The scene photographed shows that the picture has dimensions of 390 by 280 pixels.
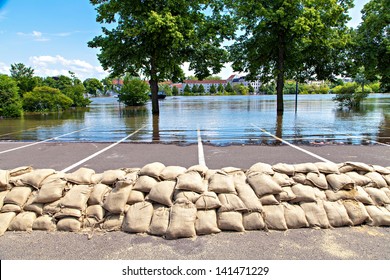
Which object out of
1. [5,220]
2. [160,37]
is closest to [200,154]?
[5,220]

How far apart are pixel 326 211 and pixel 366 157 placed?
13.0 feet

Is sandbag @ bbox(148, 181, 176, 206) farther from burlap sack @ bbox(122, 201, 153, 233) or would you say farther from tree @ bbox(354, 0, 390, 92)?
tree @ bbox(354, 0, 390, 92)

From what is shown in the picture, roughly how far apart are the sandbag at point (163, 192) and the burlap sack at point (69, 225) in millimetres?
923

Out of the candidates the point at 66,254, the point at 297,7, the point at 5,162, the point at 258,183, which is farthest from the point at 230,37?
the point at 66,254

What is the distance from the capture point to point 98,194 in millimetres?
3879

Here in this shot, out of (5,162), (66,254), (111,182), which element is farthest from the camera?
(5,162)

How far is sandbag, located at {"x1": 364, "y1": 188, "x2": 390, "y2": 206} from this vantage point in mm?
3891

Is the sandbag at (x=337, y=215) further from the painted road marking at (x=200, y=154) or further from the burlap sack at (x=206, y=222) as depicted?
the painted road marking at (x=200, y=154)

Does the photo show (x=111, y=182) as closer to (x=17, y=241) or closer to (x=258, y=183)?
(x=17, y=241)

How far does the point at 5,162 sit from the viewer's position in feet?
22.4

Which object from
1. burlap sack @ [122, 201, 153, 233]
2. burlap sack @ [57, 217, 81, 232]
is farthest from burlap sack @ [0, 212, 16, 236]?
burlap sack @ [122, 201, 153, 233]

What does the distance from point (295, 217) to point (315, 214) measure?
270mm

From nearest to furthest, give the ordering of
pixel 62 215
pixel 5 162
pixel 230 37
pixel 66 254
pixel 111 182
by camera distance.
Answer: pixel 66 254 < pixel 62 215 < pixel 111 182 < pixel 5 162 < pixel 230 37

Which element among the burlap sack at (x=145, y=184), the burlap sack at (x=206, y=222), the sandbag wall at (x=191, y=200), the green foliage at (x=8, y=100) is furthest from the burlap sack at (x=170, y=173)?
the green foliage at (x=8, y=100)
